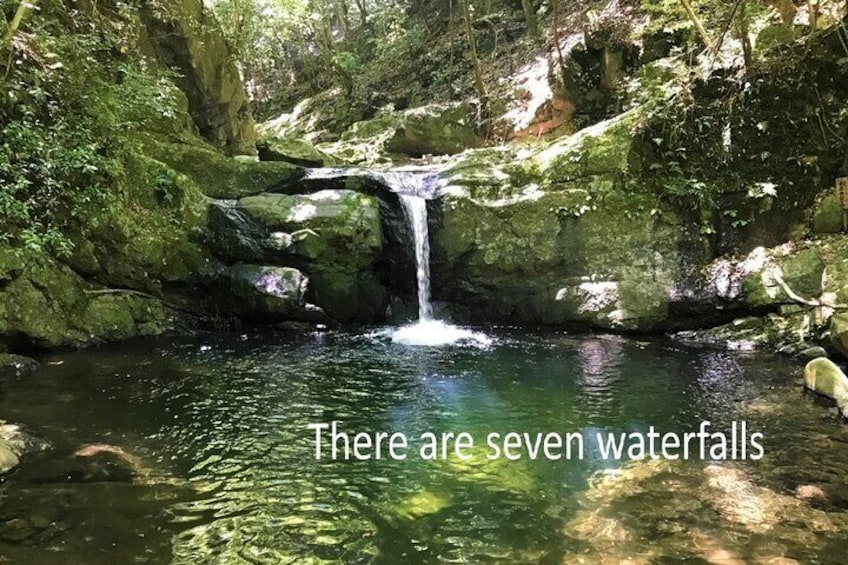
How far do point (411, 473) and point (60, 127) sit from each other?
333 inches

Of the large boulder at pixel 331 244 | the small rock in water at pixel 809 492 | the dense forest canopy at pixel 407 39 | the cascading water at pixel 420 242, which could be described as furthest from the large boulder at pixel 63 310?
the dense forest canopy at pixel 407 39

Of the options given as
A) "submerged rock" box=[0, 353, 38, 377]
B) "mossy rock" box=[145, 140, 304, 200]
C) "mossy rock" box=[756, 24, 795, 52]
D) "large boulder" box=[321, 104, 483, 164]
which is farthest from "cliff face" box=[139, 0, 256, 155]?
"mossy rock" box=[756, 24, 795, 52]

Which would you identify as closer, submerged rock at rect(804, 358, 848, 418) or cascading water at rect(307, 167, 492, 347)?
submerged rock at rect(804, 358, 848, 418)

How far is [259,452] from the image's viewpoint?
5.40 meters

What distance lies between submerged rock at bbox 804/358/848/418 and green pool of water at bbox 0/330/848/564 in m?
0.19

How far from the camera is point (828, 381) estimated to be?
22.2ft

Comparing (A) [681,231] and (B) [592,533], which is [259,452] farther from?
(A) [681,231]

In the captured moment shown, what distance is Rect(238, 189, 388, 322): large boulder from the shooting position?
1130 cm

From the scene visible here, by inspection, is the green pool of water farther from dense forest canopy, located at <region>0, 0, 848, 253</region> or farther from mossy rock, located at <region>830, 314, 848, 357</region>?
dense forest canopy, located at <region>0, 0, 848, 253</region>

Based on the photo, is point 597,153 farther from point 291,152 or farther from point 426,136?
point 426,136

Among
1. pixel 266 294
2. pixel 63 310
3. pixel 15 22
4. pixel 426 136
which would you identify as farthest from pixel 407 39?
pixel 63 310

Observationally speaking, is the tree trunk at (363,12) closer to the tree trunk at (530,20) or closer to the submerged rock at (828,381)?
the tree trunk at (530,20)

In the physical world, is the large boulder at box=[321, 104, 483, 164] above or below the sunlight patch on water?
above

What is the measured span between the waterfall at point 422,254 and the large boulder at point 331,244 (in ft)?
2.47
